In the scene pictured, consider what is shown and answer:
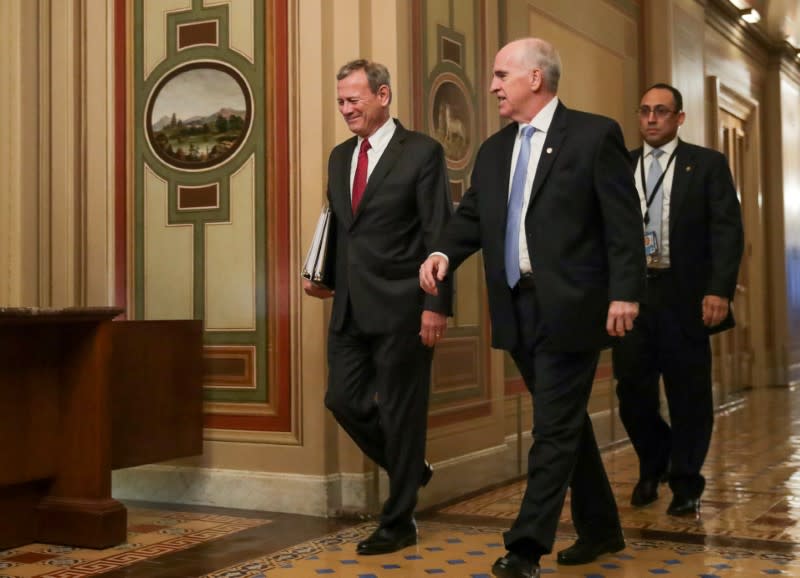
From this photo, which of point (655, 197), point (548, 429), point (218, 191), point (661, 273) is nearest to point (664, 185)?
point (655, 197)

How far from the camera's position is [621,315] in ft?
9.68

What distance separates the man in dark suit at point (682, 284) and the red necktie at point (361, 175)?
3.46ft

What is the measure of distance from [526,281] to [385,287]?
67cm

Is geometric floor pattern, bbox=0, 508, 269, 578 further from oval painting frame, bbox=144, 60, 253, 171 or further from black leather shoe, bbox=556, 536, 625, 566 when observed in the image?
oval painting frame, bbox=144, 60, 253, 171

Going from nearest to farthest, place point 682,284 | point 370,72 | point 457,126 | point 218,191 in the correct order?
point 370,72
point 682,284
point 218,191
point 457,126

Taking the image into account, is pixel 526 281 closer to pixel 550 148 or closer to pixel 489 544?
pixel 550 148

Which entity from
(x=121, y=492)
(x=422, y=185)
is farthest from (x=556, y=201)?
(x=121, y=492)

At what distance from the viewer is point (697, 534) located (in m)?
3.88

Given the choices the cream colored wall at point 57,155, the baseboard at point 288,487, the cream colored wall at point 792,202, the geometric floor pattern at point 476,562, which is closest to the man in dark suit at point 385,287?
the geometric floor pattern at point 476,562

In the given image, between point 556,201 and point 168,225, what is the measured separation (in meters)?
2.23

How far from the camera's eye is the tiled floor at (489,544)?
3.38 meters

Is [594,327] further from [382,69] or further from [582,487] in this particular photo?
[382,69]

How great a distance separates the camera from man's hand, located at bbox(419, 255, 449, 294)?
3.12 metres

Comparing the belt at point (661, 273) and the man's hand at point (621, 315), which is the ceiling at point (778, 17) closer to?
the belt at point (661, 273)
